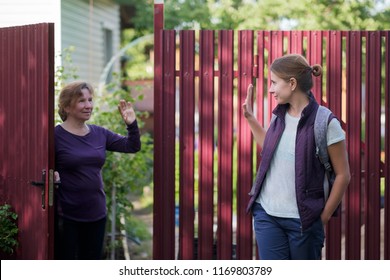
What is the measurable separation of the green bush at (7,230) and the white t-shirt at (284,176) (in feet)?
6.96

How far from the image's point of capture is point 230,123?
6414 mm

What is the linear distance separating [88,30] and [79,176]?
9.63m

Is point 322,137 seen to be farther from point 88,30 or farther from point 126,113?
point 88,30

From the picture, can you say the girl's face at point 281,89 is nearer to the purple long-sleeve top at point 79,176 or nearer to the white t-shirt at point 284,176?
the white t-shirt at point 284,176

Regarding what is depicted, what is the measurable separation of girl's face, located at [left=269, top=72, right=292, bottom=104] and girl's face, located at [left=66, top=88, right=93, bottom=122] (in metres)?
1.64

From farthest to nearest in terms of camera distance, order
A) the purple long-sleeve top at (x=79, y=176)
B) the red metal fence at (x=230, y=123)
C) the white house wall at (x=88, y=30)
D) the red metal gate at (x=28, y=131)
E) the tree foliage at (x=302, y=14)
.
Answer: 1. the tree foliage at (x=302, y=14)
2. the white house wall at (x=88, y=30)
3. the red metal fence at (x=230, y=123)
4. the purple long-sleeve top at (x=79, y=176)
5. the red metal gate at (x=28, y=131)

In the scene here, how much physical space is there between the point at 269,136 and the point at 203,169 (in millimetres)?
1662

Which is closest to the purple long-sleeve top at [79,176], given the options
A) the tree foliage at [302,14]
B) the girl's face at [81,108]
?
the girl's face at [81,108]

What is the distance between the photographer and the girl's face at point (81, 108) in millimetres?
5801

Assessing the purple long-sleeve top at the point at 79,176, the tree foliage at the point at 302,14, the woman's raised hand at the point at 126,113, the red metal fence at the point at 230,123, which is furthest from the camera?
the tree foliage at the point at 302,14

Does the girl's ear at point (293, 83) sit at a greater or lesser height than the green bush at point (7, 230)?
greater

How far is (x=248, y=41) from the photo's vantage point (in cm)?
642

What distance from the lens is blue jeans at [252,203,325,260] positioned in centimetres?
467

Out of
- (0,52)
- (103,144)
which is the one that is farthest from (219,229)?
(0,52)
